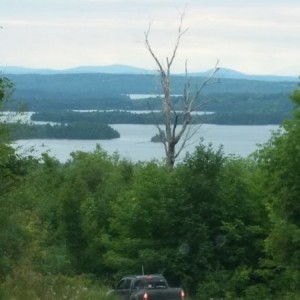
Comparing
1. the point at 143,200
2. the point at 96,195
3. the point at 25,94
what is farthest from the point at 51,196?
the point at 25,94

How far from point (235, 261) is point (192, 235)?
192 cm

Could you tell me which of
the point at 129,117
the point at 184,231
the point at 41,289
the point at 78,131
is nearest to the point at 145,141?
the point at 78,131

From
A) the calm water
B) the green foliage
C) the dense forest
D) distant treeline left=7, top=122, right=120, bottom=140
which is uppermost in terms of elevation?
the green foliage

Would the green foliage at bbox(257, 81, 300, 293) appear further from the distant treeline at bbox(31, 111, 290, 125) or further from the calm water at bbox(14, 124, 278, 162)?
the distant treeline at bbox(31, 111, 290, 125)

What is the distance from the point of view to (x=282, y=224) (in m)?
26.8

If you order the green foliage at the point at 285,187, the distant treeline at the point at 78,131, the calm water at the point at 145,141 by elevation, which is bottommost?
the calm water at the point at 145,141

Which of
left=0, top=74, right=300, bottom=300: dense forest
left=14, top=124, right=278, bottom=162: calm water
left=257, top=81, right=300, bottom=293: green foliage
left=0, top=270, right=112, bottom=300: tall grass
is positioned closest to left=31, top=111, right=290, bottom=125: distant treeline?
left=14, top=124, right=278, bottom=162: calm water

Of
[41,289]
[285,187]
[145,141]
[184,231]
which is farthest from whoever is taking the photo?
[145,141]

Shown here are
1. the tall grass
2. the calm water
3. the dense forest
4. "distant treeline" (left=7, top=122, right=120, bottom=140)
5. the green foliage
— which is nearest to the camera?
the tall grass

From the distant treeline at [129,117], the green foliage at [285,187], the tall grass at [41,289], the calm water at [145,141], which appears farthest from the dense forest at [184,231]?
the distant treeline at [129,117]

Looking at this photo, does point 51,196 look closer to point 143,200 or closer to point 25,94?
point 143,200

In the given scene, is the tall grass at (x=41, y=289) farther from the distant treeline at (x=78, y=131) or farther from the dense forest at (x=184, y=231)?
the distant treeline at (x=78, y=131)

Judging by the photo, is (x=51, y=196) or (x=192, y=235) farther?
(x=51, y=196)

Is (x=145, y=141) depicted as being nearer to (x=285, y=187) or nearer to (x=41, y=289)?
(x=285, y=187)
